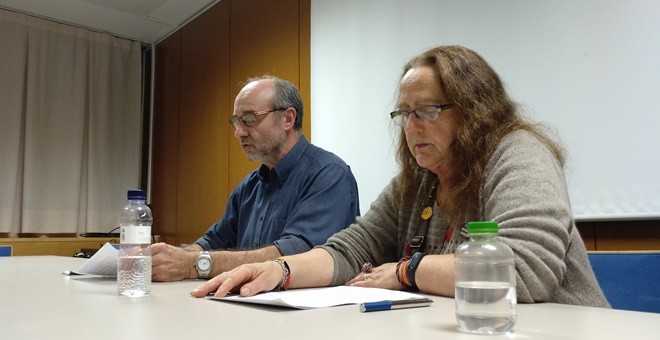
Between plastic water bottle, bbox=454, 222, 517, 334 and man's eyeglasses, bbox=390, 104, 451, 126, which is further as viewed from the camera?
man's eyeglasses, bbox=390, 104, 451, 126

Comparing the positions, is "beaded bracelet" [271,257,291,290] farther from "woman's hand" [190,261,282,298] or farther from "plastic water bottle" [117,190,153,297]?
"plastic water bottle" [117,190,153,297]

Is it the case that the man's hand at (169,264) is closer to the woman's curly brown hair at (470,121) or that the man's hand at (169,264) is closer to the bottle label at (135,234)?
the bottle label at (135,234)

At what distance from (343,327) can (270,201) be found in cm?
133

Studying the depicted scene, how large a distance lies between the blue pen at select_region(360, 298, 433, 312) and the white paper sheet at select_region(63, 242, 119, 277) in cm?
80

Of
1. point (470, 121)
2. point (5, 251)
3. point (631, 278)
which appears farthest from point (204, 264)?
point (5, 251)

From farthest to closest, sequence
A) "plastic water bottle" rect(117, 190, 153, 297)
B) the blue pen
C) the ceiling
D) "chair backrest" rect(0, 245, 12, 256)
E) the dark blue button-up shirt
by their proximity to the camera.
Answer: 1. the ceiling
2. "chair backrest" rect(0, 245, 12, 256)
3. the dark blue button-up shirt
4. "plastic water bottle" rect(117, 190, 153, 297)
5. the blue pen

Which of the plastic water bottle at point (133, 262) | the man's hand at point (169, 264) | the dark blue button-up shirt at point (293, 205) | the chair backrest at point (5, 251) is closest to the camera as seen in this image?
the plastic water bottle at point (133, 262)

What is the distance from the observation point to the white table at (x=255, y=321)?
656mm

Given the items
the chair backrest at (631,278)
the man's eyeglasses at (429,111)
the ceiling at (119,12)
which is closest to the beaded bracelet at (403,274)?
the man's eyeglasses at (429,111)

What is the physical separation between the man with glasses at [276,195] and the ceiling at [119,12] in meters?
2.34

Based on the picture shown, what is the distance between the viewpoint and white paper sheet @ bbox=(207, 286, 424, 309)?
88cm

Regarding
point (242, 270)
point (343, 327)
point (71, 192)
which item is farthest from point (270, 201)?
point (71, 192)

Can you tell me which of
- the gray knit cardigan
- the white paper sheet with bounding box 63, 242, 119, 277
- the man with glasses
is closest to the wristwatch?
the man with glasses

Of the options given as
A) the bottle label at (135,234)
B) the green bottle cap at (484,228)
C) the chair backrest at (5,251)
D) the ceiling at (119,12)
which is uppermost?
the ceiling at (119,12)
